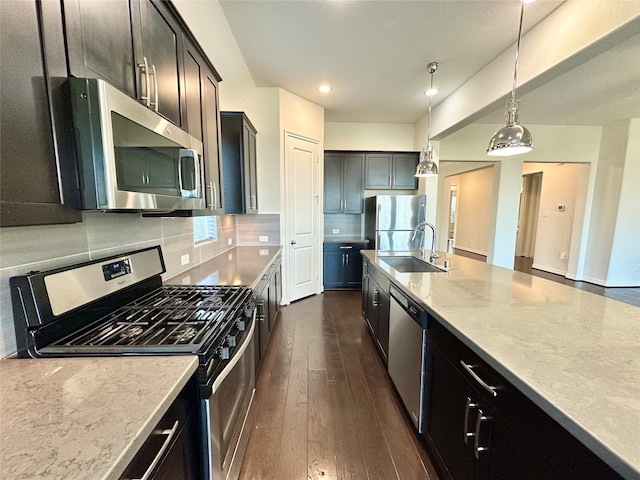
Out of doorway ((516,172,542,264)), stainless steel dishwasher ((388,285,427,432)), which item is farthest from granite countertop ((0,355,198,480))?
doorway ((516,172,542,264))

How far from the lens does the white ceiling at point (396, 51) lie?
7.04ft

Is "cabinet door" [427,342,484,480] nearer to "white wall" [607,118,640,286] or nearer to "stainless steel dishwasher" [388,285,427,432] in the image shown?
"stainless steel dishwasher" [388,285,427,432]

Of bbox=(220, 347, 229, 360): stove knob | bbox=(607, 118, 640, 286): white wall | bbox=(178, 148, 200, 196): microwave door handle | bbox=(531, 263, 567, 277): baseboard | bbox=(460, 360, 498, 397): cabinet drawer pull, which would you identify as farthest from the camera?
bbox=(531, 263, 567, 277): baseboard

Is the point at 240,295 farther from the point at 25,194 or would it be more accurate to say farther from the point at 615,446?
the point at 615,446

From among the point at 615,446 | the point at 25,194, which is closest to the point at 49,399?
the point at 25,194

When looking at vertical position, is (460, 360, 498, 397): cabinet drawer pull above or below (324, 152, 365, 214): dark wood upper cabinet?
below

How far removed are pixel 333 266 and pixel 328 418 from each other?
3.02 meters

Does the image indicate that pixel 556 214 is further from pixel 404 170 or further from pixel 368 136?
pixel 368 136

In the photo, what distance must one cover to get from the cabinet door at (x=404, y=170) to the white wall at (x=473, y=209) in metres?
3.02

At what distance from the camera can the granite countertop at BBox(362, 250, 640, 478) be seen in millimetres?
640

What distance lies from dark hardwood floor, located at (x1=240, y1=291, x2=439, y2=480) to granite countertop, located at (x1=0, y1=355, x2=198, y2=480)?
109 cm

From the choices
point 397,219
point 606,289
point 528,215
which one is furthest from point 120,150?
point 528,215

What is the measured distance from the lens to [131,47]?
1.11m

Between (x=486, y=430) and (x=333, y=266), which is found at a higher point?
(x=486, y=430)
